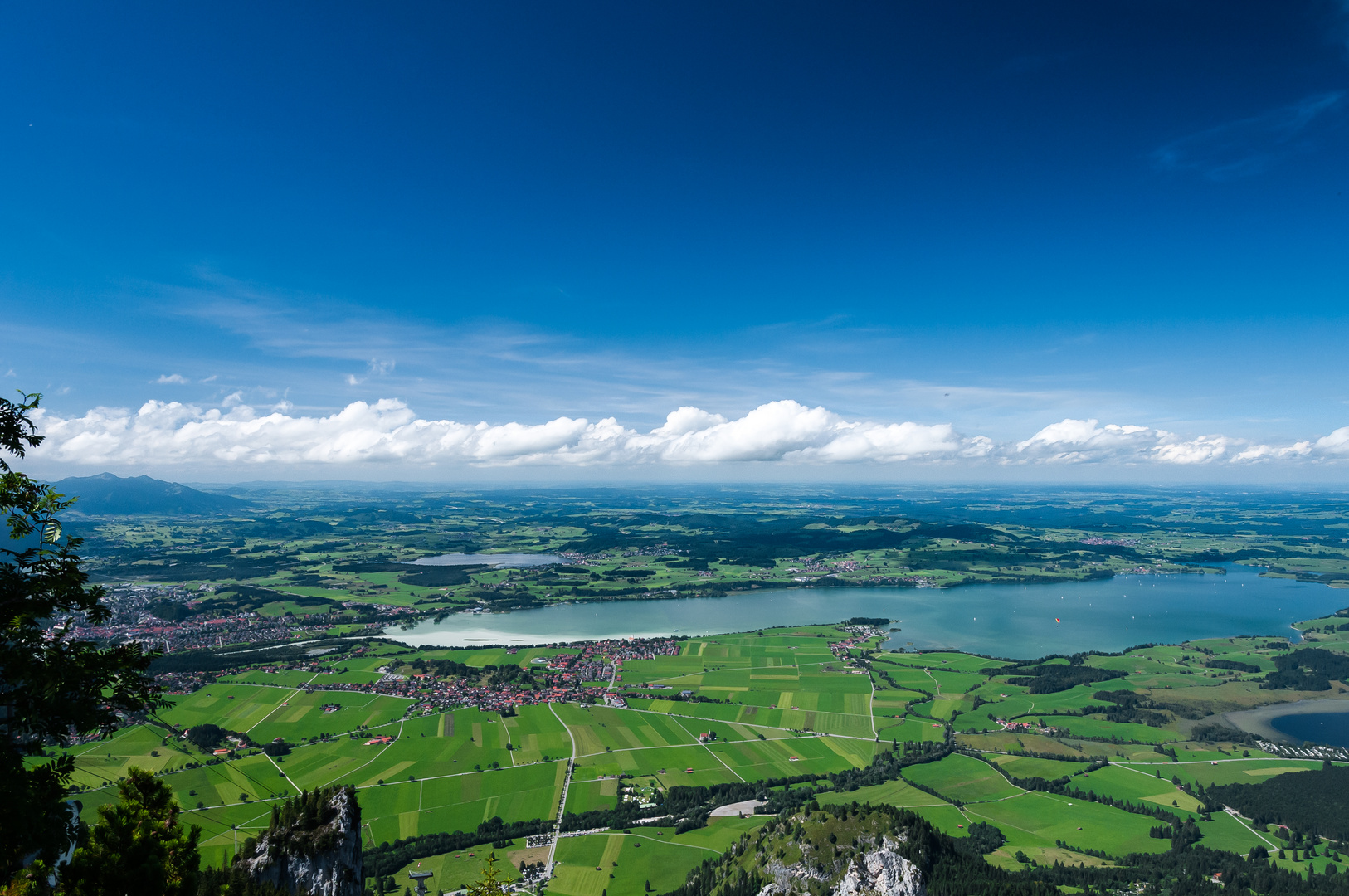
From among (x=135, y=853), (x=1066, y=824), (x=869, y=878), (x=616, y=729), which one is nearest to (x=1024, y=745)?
(x=1066, y=824)

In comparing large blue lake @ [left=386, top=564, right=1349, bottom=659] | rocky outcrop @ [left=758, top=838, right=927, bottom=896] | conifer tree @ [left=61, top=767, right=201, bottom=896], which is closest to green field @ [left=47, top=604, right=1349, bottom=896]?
rocky outcrop @ [left=758, top=838, right=927, bottom=896]

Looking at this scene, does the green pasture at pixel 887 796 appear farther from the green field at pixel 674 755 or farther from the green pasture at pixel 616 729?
the green pasture at pixel 616 729

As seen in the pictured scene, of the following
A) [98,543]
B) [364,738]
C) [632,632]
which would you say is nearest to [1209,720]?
[632,632]

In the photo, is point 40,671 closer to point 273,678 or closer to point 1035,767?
point 1035,767

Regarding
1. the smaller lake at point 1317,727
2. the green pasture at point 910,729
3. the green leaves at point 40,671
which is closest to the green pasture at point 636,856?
the green pasture at point 910,729

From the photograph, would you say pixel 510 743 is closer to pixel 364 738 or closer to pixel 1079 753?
pixel 364 738
